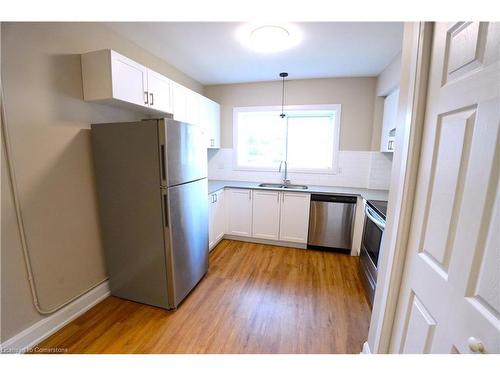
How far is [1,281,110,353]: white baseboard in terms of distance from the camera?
1399mm

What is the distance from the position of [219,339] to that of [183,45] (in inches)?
111

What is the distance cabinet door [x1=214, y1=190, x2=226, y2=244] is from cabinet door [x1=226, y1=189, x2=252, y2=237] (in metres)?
0.12

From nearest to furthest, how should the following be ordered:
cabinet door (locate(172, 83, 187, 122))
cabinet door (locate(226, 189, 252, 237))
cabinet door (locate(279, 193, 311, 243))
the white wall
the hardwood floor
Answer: the hardwood floor, the white wall, cabinet door (locate(172, 83, 187, 122)), cabinet door (locate(279, 193, 311, 243)), cabinet door (locate(226, 189, 252, 237))

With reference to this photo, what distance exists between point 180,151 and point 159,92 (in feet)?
2.90

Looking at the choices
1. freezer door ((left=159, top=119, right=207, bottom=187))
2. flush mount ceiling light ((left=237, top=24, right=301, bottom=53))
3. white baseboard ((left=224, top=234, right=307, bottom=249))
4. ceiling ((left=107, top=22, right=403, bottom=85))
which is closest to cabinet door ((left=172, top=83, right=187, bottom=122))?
ceiling ((left=107, top=22, right=403, bottom=85))

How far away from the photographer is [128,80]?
1802 mm

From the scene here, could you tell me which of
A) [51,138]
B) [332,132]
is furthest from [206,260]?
[332,132]

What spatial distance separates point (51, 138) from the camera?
5.03 ft

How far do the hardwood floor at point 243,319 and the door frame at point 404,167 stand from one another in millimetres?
552

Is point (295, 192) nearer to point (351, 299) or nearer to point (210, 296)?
point (351, 299)

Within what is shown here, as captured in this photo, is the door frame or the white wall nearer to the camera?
→ the door frame

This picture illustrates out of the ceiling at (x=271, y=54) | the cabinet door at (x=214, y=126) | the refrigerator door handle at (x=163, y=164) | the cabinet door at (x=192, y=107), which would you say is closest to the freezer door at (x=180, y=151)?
the refrigerator door handle at (x=163, y=164)

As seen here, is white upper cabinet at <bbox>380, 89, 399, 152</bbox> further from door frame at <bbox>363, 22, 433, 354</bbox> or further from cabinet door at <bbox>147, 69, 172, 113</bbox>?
cabinet door at <bbox>147, 69, 172, 113</bbox>

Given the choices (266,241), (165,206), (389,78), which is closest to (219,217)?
(266,241)
